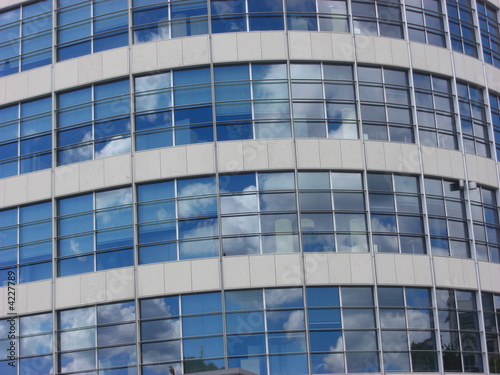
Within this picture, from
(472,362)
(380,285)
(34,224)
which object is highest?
(34,224)

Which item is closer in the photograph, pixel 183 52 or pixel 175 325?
pixel 175 325

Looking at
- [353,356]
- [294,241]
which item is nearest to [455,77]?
[294,241]

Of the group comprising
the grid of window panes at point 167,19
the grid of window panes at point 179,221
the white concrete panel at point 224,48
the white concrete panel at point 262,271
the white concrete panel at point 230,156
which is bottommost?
the white concrete panel at point 262,271

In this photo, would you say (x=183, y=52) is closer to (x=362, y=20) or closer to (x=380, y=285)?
(x=362, y=20)

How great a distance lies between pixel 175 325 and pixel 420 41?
48.4 feet

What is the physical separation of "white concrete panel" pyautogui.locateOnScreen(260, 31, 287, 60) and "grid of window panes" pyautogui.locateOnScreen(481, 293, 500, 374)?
1180 centimetres

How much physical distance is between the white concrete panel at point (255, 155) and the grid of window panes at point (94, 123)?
4.46 meters

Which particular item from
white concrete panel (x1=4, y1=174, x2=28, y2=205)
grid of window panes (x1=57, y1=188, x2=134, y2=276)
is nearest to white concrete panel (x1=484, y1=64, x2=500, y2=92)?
grid of window panes (x1=57, y1=188, x2=134, y2=276)

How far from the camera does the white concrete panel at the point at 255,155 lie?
3222 centimetres

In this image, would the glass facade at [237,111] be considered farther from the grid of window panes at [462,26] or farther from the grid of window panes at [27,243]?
the grid of window panes at [462,26]

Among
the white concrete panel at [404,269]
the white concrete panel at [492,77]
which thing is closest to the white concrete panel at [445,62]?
the white concrete panel at [492,77]

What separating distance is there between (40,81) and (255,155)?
9.62m

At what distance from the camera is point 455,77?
36.1 m

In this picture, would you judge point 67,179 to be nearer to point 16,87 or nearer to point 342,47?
point 16,87
